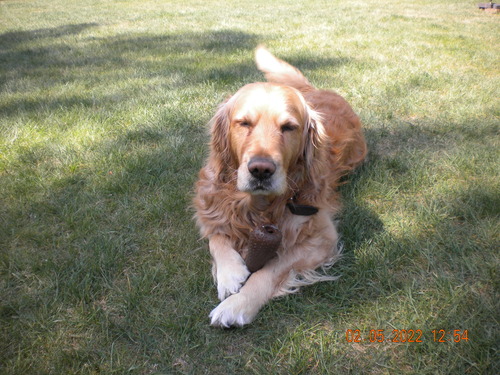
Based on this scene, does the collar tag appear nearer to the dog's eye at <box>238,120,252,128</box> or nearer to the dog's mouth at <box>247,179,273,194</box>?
the dog's mouth at <box>247,179,273,194</box>

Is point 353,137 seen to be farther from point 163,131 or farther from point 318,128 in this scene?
point 163,131

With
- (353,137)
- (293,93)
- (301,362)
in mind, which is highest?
(293,93)

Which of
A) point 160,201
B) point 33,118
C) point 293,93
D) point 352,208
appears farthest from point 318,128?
point 33,118

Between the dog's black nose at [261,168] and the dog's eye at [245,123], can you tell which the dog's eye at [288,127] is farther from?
the dog's black nose at [261,168]

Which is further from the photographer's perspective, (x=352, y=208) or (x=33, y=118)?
(x=33, y=118)

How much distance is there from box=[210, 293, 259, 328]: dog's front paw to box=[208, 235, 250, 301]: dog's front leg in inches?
4.4

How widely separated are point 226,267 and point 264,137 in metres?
0.81

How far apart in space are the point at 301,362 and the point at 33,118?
4.18 metres

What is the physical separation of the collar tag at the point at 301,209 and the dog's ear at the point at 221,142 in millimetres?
513

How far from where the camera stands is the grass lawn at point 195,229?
1866 millimetres

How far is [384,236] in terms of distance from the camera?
8.63 feet

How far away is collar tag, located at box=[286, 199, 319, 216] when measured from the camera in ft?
8.29

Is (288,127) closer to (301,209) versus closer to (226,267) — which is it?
(301,209)
